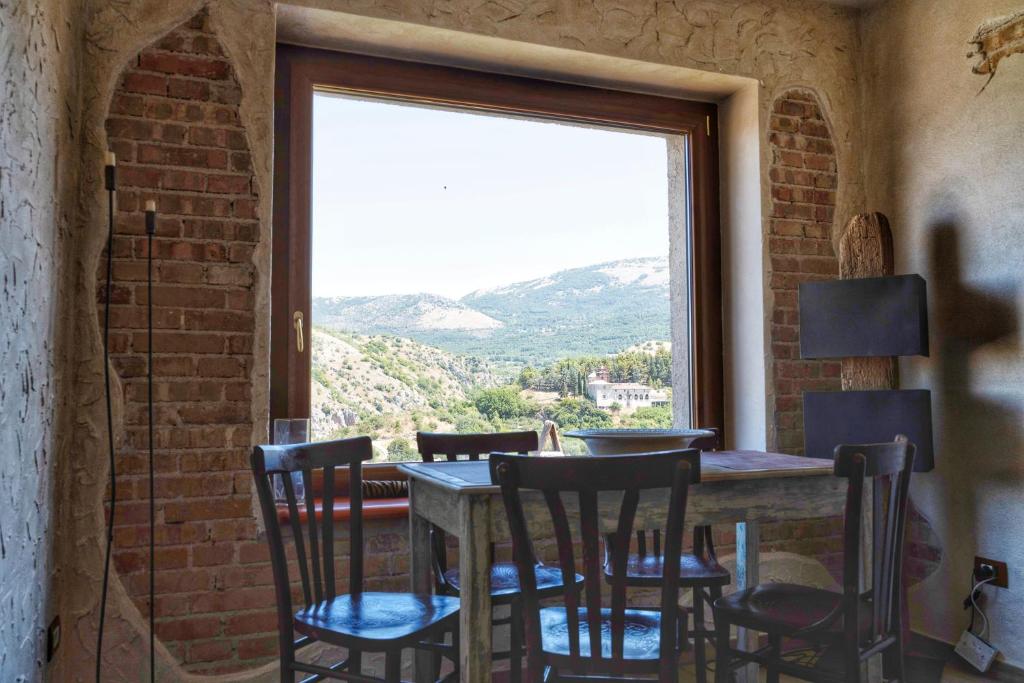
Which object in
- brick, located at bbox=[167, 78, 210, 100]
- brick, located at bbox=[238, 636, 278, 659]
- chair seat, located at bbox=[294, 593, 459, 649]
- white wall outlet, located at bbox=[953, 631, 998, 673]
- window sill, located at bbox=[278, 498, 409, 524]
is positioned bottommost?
white wall outlet, located at bbox=[953, 631, 998, 673]

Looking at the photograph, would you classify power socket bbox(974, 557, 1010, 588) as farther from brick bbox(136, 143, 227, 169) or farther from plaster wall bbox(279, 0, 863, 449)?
brick bbox(136, 143, 227, 169)

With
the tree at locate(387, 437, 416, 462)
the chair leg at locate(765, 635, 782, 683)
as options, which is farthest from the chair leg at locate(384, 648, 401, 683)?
the tree at locate(387, 437, 416, 462)

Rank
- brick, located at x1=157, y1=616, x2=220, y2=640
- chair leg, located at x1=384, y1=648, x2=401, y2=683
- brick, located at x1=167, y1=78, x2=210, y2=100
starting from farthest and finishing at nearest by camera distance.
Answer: brick, located at x1=167, y1=78, x2=210, y2=100 < brick, located at x1=157, y1=616, x2=220, y2=640 < chair leg, located at x1=384, y1=648, x2=401, y2=683

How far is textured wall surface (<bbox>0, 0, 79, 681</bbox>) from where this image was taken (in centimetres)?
179

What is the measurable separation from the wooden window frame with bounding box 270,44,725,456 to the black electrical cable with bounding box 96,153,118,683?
1.90ft

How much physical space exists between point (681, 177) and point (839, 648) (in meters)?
2.25

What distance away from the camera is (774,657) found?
211cm

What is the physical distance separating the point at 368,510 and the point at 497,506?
1004 mm

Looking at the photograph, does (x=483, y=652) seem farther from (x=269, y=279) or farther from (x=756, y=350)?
(x=756, y=350)

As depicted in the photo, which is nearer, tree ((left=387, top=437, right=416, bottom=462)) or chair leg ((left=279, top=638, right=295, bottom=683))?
chair leg ((left=279, top=638, right=295, bottom=683))

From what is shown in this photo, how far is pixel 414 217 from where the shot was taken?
3346mm

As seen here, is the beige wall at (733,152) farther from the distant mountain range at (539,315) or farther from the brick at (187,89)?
the distant mountain range at (539,315)

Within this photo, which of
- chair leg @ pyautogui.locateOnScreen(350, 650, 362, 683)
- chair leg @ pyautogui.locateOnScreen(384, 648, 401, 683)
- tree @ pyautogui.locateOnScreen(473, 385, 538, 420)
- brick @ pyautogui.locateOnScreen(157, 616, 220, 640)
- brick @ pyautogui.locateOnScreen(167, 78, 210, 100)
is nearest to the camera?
chair leg @ pyautogui.locateOnScreen(384, 648, 401, 683)

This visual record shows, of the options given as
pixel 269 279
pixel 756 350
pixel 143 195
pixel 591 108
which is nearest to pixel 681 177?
pixel 591 108
